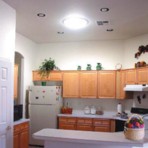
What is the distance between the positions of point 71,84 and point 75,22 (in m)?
2.07

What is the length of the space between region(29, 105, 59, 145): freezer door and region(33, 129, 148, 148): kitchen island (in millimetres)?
2851

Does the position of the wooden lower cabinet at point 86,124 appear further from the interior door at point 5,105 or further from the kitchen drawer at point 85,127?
the interior door at point 5,105

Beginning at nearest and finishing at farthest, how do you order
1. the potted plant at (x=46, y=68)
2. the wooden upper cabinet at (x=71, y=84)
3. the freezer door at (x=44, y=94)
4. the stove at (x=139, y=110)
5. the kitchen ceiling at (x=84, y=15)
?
the kitchen ceiling at (x=84, y=15)
the stove at (x=139, y=110)
the freezer door at (x=44, y=94)
the wooden upper cabinet at (x=71, y=84)
the potted plant at (x=46, y=68)

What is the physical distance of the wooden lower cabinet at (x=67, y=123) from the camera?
18.4ft

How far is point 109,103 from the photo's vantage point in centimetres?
589

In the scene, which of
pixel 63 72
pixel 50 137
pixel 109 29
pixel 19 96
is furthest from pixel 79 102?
pixel 50 137

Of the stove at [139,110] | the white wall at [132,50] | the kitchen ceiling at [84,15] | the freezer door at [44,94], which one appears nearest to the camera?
the kitchen ceiling at [84,15]

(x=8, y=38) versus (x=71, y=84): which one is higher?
(x=8, y=38)

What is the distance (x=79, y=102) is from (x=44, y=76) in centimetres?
129

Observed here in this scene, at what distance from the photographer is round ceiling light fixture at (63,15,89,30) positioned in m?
4.09

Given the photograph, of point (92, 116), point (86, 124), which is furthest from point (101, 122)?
point (86, 124)

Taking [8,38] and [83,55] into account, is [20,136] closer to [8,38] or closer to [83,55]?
[8,38]

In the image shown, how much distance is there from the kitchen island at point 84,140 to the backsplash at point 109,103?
9.63ft

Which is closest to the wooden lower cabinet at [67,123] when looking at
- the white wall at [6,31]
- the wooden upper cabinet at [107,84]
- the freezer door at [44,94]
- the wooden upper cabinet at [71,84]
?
the freezer door at [44,94]
